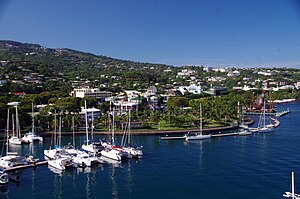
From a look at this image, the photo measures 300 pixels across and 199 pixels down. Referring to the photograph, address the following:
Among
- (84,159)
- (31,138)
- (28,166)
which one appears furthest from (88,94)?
(28,166)

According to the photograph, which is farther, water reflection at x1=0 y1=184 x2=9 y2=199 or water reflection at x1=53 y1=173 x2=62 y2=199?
water reflection at x1=53 y1=173 x2=62 y2=199

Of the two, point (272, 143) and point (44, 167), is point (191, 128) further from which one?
point (44, 167)

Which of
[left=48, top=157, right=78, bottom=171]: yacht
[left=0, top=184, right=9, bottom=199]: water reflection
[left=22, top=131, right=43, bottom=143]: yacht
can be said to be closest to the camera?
[left=0, top=184, right=9, bottom=199]: water reflection

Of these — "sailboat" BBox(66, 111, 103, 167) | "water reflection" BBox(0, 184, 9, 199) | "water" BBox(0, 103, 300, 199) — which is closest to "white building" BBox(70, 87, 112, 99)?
"water" BBox(0, 103, 300, 199)

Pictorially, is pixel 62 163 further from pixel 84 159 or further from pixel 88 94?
pixel 88 94

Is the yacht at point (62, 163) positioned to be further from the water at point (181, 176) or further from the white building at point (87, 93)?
the white building at point (87, 93)

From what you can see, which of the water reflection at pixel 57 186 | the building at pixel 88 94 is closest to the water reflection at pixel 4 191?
the water reflection at pixel 57 186

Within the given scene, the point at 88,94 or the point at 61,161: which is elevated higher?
the point at 88,94

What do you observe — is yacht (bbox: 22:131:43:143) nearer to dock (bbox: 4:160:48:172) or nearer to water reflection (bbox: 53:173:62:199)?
dock (bbox: 4:160:48:172)
